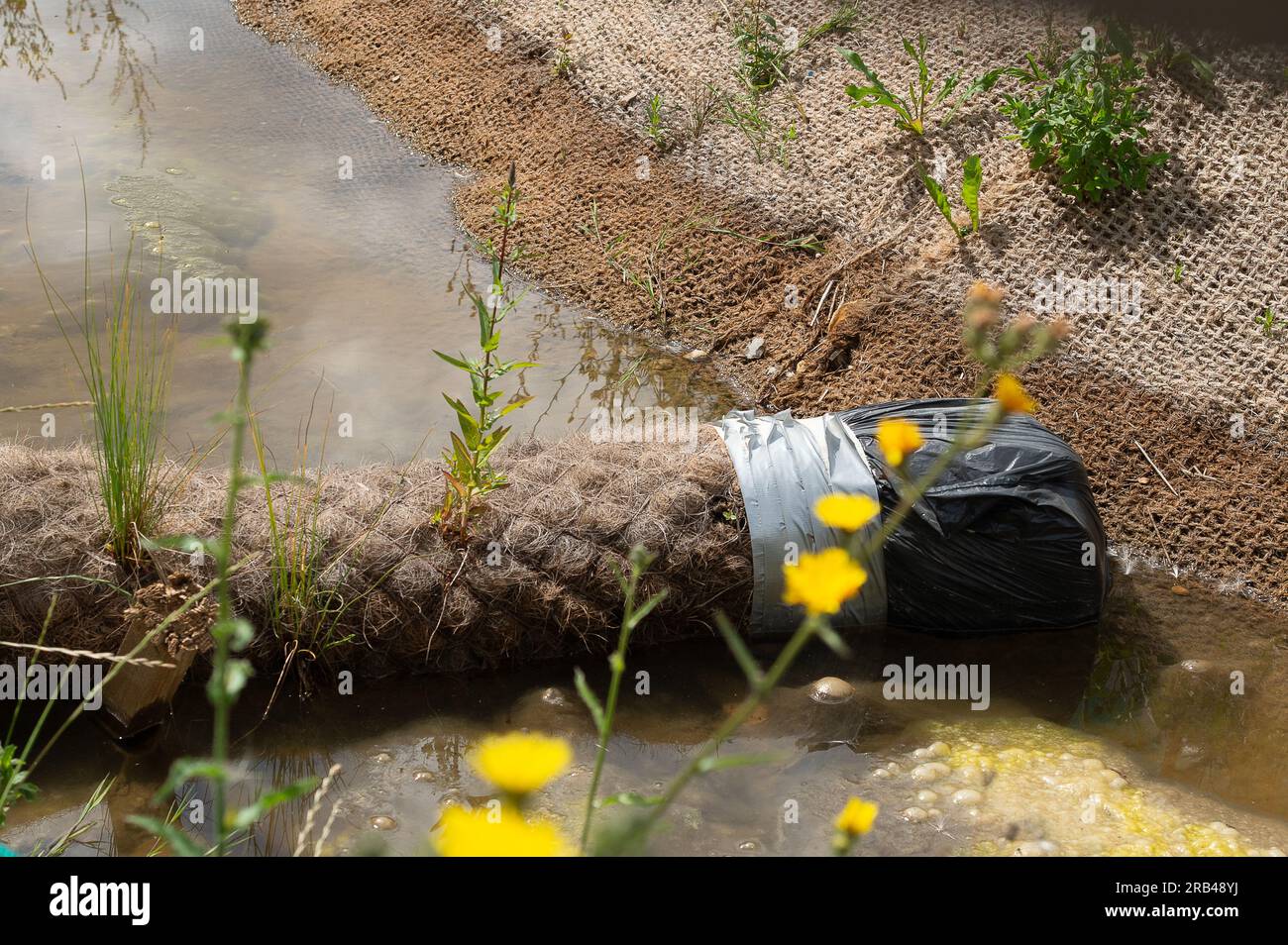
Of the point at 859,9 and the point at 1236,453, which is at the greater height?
the point at 859,9

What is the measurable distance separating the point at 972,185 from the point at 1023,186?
11.8 inches

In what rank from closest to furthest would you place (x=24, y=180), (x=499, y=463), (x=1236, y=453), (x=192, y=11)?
(x=499, y=463)
(x=1236, y=453)
(x=24, y=180)
(x=192, y=11)

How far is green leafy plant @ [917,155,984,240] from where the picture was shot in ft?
16.7

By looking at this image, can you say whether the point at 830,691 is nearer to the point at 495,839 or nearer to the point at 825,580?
the point at 825,580

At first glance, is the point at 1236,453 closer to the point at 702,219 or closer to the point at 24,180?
the point at 702,219

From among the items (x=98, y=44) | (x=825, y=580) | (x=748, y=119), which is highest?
(x=98, y=44)

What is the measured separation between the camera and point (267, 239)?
5.77 metres

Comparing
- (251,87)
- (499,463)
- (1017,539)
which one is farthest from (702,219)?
(251,87)

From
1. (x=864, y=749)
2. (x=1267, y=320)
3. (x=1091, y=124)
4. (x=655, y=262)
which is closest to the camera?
(x=864, y=749)

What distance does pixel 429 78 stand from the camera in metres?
7.29

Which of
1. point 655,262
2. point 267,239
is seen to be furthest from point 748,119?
point 267,239

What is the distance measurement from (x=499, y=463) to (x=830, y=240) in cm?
236

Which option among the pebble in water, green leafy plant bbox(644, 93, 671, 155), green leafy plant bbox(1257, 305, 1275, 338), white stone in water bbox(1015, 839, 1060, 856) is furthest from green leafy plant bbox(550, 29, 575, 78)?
white stone in water bbox(1015, 839, 1060, 856)

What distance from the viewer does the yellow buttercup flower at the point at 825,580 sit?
2.50 ft
